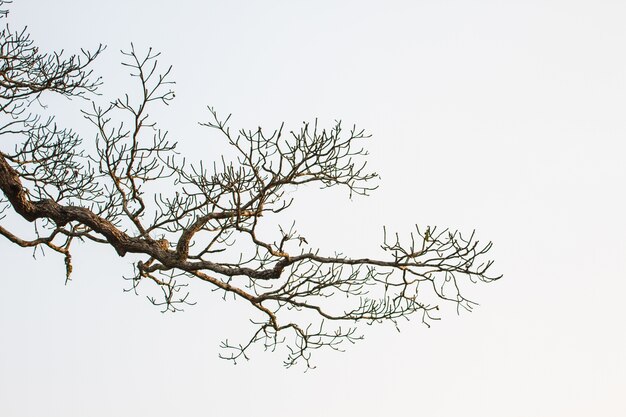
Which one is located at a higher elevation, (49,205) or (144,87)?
(144,87)

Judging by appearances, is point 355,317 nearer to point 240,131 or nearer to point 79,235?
point 240,131

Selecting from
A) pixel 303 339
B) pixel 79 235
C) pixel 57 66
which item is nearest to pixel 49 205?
pixel 79 235

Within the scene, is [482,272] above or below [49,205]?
below

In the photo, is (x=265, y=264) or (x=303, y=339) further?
(x=303, y=339)

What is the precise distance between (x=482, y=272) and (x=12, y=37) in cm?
586

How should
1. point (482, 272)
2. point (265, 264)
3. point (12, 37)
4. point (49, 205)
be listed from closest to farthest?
point (482, 272)
point (265, 264)
point (49, 205)
point (12, 37)

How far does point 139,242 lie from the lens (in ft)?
26.3

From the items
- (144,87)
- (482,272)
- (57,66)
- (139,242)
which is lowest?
(482,272)

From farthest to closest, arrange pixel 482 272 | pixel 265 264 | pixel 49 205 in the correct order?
1. pixel 49 205
2. pixel 265 264
3. pixel 482 272

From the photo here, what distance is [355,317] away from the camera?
794cm

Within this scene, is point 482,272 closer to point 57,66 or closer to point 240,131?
point 240,131

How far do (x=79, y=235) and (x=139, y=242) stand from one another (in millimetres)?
943

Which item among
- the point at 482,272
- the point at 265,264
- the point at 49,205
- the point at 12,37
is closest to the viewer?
the point at 482,272

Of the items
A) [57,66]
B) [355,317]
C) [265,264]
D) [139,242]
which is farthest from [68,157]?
[355,317]
